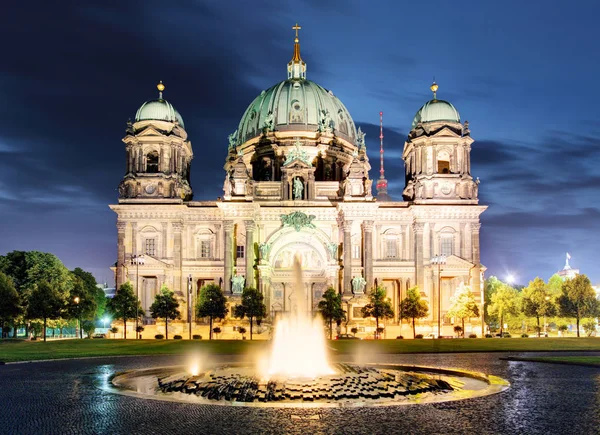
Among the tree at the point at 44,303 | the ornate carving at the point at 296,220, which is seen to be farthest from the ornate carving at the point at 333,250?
the tree at the point at 44,303

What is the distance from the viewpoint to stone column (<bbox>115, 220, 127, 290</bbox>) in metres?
90.2

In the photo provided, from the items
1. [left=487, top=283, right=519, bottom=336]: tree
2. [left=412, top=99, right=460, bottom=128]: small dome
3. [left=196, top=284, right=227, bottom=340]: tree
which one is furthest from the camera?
[left=487, top=283, right=519, bottom=336]: tree

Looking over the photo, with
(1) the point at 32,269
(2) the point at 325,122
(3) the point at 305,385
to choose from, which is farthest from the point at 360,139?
(3) the point at 305,385

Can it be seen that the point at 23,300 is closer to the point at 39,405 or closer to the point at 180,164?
the point at 180,164

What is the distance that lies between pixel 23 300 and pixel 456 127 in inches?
2337

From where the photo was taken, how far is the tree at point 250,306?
80875 mm

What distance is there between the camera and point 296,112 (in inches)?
4286

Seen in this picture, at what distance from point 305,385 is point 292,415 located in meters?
5.84

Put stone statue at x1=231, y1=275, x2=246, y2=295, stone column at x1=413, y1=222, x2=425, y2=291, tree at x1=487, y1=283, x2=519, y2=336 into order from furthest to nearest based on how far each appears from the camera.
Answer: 1. tree at x1=487, y1=283, x2=519, y2=336
2. stone column at x1=413, y1=222, x2=425, y2=291
3. stone statue at x1=231, y1=275, x2=246, y2=295

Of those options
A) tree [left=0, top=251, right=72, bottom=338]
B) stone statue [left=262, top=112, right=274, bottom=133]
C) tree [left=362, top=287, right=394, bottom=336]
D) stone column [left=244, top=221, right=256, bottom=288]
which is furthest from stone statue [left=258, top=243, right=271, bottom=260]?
tree [left=0, top=251, right=72, bottom=338]

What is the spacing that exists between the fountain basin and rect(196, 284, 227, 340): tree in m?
49.6

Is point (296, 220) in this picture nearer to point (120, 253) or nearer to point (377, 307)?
point (377, 307)

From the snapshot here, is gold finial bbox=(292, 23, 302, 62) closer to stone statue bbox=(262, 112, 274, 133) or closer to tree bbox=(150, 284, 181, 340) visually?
stone statue bbox=(262, 112, 274, 133)

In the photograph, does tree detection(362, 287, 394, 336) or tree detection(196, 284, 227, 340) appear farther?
tree detection(196, 284, 227, 340)
